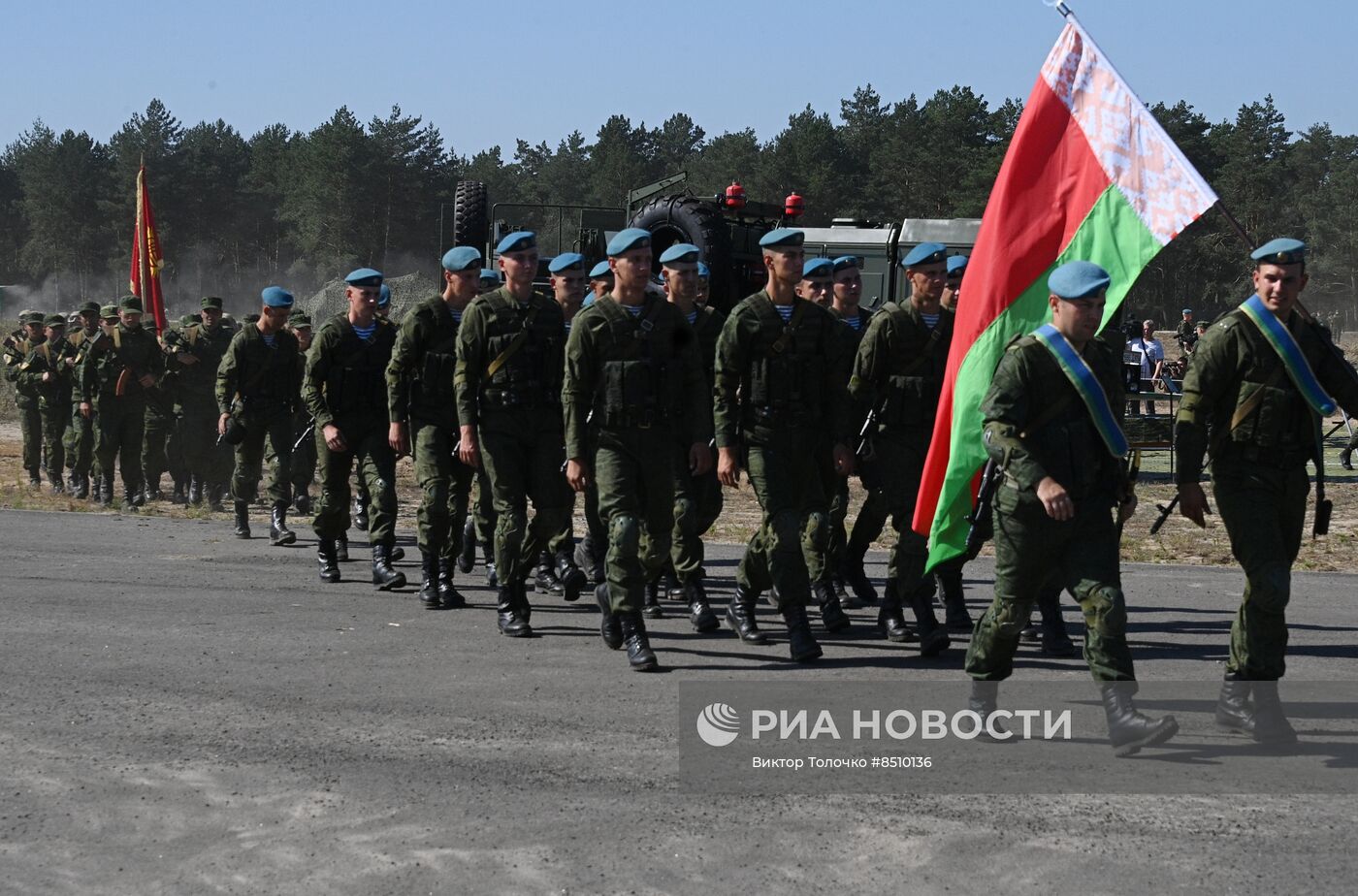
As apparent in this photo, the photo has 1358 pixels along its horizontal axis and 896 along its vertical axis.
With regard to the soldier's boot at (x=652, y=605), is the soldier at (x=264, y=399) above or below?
above

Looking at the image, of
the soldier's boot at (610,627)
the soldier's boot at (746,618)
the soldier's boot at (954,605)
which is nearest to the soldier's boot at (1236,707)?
the soldier's boot at (954,605)

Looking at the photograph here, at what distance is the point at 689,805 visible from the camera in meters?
5.62

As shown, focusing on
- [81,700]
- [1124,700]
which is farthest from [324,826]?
[1124,700]

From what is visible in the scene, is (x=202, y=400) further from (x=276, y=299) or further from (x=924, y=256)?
(x=924, y=256)

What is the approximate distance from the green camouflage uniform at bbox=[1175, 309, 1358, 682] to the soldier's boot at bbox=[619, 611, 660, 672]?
8.92 ft

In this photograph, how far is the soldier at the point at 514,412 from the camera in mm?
8930

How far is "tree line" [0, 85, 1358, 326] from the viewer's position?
236ft

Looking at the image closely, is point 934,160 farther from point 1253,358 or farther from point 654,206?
point 1253,358

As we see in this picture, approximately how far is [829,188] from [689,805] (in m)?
71.6

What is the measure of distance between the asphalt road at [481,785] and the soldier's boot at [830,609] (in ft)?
1.00

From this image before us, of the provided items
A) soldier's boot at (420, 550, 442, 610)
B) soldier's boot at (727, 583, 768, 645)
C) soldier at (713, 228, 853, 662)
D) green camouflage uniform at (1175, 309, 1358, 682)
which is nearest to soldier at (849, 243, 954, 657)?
soldier at (713, 228, 853, 662)

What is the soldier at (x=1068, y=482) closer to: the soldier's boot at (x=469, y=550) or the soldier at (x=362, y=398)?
the soldier at (x=362, y=398)

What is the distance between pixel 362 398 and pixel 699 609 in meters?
2.90

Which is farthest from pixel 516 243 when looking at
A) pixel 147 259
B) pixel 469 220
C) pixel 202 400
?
pixel 147 259
